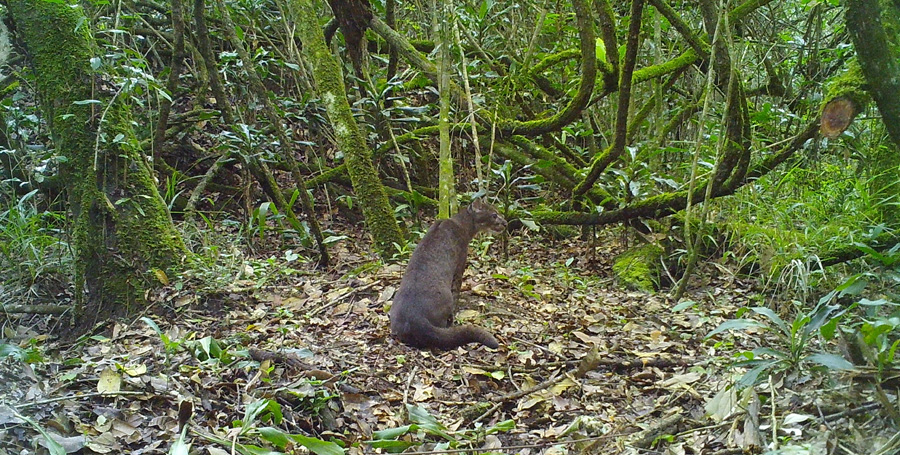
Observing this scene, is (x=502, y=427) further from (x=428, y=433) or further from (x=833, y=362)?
(x=833, y=362)

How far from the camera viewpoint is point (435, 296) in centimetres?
437

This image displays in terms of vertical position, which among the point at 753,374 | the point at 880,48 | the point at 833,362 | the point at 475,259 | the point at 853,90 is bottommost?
the point at 475,259

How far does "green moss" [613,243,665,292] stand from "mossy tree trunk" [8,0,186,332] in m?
Result: 3.86

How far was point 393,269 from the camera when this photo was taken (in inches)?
215

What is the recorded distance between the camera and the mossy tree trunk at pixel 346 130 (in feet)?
18.7

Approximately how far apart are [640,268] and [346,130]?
2918 millimetres

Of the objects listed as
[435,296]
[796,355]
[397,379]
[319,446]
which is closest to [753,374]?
[796,355]

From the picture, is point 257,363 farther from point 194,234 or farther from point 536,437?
point 194,234

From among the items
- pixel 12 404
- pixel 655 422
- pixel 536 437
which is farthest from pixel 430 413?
pixel 12 404

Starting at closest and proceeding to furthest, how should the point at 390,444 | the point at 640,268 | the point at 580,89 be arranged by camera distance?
the point at 390,444 → the point at 580,89 → the point at 640,268

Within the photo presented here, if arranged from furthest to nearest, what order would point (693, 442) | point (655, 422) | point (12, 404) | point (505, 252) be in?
point (505, 252) → point (655, 422) → point (693, 442) → point (12, 404)

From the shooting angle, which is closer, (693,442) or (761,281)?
(693,442)

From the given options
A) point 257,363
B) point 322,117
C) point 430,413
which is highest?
point 322,117

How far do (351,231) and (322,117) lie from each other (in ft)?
4.17
